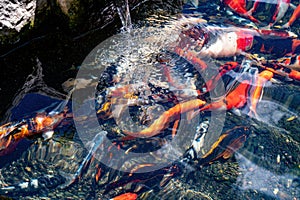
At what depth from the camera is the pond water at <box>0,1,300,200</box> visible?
9.58 feet

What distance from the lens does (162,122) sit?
330 cm

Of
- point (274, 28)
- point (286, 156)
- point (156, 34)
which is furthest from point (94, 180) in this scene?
point (274, 28)

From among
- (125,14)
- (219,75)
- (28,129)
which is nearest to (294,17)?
(219,75)

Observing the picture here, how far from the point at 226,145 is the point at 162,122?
59 centimetres

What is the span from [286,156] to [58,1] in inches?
98.7

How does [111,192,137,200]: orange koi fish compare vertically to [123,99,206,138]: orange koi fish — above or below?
below

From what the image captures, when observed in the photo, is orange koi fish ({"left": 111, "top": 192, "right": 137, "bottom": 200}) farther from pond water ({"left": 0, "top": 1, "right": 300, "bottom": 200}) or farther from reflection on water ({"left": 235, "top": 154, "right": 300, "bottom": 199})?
reflection on water ({"left": 235, "top": 154, "right": 300, "bottom": 199})

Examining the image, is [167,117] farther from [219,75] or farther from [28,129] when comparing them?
[28,129]

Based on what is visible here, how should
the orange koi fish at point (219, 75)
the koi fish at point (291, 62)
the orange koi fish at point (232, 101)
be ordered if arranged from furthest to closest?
the koi fish at point (291, 62) < the orange koi fish at point (219, 75) < the orange koi fish at point (232, 101)

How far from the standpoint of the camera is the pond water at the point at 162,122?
2920mm

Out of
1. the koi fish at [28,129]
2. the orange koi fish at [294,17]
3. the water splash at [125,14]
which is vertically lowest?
the koi fish at [28,129]

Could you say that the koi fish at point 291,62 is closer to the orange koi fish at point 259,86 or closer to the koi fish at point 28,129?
the orange koi fish at point 259,86

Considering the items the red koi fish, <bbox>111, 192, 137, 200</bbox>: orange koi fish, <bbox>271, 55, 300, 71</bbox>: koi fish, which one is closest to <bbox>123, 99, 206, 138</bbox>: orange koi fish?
<bbox>111, 192, 137, 200</bbox>: orange koi fish

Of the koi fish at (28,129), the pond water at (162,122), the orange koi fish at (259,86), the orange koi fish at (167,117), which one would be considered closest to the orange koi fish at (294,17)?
the pond water at (162,122)
